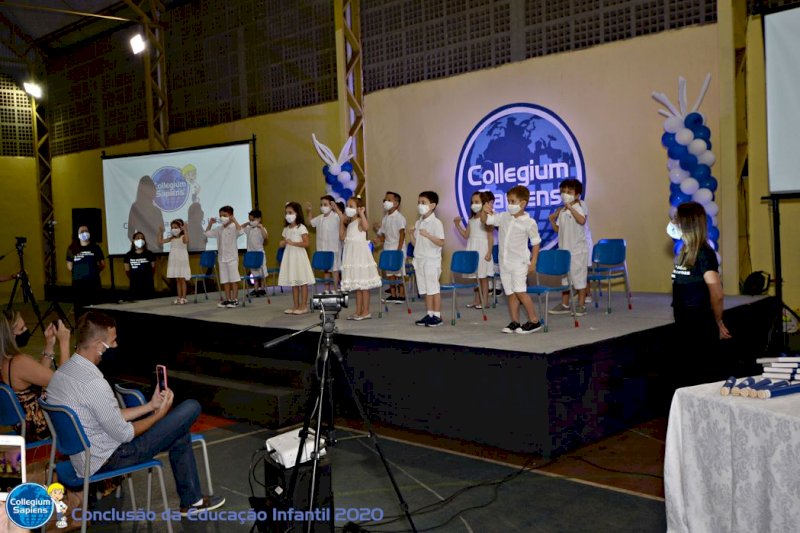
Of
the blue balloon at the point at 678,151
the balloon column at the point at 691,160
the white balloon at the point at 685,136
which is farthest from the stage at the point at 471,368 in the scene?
the white balloon at the point at 685,136

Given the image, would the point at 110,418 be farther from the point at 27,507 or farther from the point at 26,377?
the point at 27,507

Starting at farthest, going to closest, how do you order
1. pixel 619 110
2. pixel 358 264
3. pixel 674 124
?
pixel 619 110
pixel 674 124
pixel 358 264

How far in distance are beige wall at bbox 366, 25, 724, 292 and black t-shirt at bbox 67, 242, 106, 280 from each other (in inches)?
211

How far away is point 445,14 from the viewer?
425 inches

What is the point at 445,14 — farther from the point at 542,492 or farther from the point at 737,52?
the point at 542,492

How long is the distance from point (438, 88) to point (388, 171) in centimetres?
159

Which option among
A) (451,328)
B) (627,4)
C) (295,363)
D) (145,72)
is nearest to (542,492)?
(451,328)

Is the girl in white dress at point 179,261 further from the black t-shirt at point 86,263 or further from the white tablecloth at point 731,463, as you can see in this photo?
the white tablecloth at point 731,463

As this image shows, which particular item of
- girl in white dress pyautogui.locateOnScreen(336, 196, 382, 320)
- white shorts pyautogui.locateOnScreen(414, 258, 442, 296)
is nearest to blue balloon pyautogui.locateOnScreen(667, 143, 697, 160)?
white shorts pyautogui.locateOnScreen(414, 258, 442, 296)

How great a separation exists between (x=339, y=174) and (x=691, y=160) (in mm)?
5156

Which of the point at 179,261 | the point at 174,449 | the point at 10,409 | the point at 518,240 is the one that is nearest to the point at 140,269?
the point at 179,261

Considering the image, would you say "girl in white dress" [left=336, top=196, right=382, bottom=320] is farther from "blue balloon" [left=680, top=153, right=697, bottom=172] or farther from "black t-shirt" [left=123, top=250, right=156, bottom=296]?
"black t-shirt" [left=123, top=250, right=156, bottom=296]

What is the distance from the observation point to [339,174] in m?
10.9

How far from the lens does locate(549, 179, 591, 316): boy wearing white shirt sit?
7.52 m
